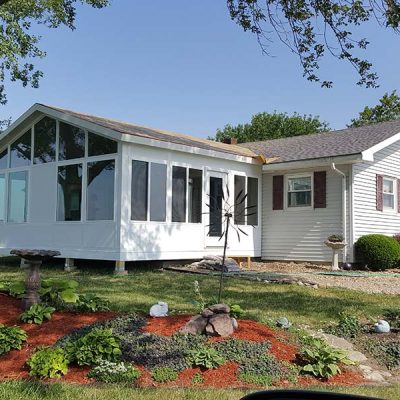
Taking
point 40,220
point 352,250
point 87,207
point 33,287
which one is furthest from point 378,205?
point 33,287

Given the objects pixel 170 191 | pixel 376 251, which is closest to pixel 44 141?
pixel 170 191

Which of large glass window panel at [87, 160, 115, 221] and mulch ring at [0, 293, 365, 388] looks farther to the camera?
large glass window panel at [87, 160, 115, 221]

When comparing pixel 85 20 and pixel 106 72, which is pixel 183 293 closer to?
pixel 85 20

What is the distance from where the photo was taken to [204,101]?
1056 inches

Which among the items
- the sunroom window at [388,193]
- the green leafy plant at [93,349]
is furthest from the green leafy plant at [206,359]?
the sunroom window at [388,193]

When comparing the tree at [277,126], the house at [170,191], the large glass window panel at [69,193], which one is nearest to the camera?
the house at [170,191]

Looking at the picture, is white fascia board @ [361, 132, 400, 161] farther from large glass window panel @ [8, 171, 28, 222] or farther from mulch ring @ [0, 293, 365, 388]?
large glass window panel @ [8, 171, 28, 222]

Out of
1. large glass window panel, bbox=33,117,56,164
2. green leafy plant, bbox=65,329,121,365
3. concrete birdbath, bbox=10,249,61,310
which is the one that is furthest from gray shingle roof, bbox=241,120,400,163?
green leafy plant, bbox=65,329,121,365

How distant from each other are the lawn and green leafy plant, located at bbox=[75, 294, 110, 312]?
1.97 feet

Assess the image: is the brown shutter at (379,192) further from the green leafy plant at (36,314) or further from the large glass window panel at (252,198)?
the green leafy plant at (36,314)

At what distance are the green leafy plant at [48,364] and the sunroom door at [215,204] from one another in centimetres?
975

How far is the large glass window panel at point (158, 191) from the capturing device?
13.1 metres

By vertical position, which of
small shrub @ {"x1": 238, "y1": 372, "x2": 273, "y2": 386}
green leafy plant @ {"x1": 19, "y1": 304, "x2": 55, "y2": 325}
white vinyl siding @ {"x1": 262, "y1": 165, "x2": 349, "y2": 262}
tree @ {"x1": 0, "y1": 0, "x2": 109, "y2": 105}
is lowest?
small shrub @ {"x1": 238, "y1": 372, "x2": 273, "y2": 386}

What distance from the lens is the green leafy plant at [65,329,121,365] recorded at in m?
4.89
